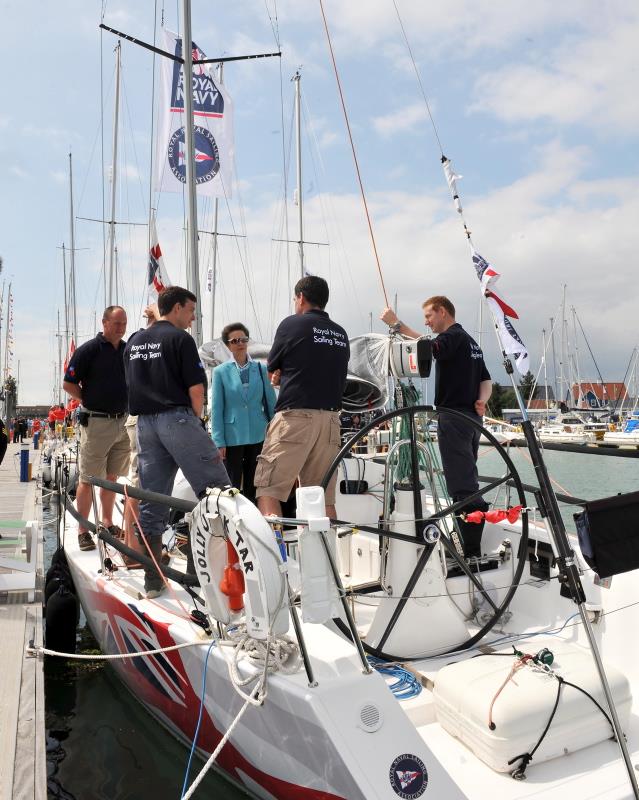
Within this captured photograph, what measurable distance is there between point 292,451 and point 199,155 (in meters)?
5.34

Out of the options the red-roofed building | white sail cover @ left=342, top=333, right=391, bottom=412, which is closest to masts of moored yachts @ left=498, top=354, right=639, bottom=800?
white sail cover @ left=342, top=333, right=391, bottom=412

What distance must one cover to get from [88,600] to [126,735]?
1005 millimetres

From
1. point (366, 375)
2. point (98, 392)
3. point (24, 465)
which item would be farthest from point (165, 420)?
point (24, 465)

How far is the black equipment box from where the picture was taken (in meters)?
2.14

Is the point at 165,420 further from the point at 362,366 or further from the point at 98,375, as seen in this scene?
the point at 362,366

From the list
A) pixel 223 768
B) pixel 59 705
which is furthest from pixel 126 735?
pixel 223 768

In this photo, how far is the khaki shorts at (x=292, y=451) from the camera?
3484 millimetres

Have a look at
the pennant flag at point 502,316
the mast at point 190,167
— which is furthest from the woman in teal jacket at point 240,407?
the pennant flag at point 502,316

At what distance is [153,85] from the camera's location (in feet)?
26.1

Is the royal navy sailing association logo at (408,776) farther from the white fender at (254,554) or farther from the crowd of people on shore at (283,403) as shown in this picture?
the crowd of people on shore at (283,403)

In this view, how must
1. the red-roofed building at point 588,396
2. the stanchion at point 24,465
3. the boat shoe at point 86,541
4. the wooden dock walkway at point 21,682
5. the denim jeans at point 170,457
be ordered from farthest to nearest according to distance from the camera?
the red-roofed building at point 588,396, the stanchion at point 24,465, the boat shoe at point 86,541, the denim jeans at point 170,457, the wooden dock walkway at point 21,682

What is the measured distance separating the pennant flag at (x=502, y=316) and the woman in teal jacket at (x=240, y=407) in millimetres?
2474

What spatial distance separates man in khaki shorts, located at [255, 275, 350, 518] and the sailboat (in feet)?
1.63

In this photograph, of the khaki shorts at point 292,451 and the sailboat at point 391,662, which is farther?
the khaki shorts at point 292,451
